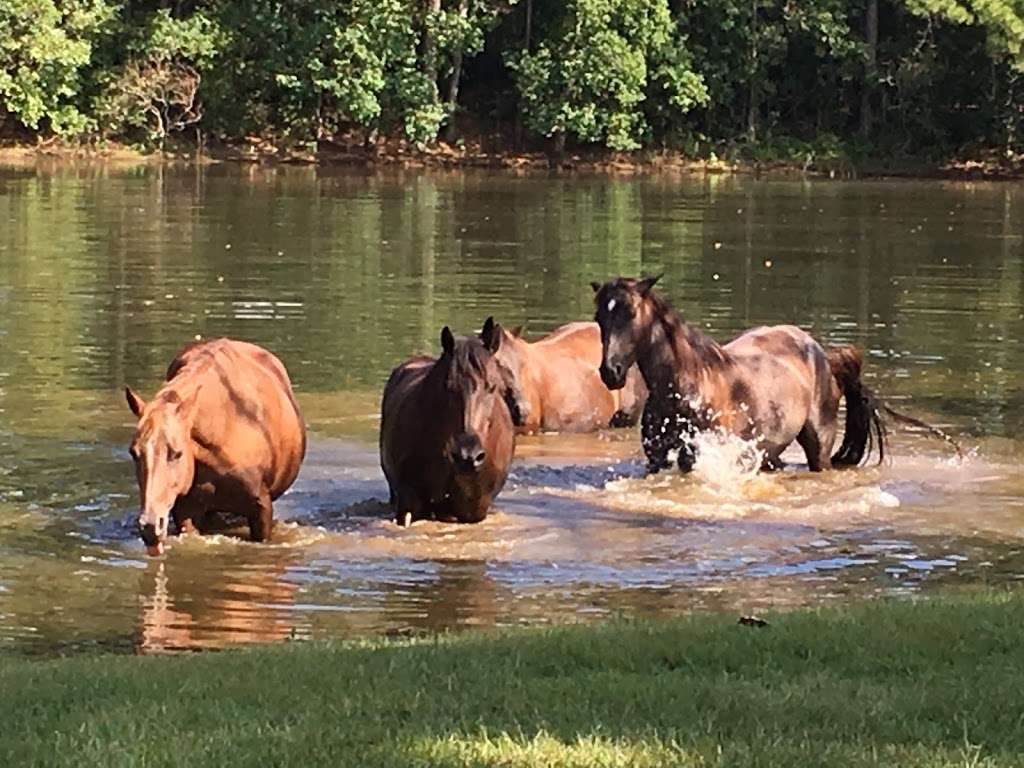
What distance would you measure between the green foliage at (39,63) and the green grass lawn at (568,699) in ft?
175

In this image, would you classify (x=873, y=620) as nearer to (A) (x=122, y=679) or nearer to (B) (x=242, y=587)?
(A) (x=122, y=679)

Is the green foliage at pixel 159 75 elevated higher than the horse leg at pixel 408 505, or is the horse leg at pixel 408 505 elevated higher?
the green foliage at pixel 159 75

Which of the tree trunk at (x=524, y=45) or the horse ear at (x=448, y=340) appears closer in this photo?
the horse ear at (x=448, y=340)

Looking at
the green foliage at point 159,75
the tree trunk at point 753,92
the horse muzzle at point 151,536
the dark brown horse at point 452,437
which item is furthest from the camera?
the tree trunk at point 753,92

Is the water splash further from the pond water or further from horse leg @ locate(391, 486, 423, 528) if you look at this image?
horse leg @ locate(391, 486, 423, 528)

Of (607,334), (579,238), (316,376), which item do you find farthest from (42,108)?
(607,334)

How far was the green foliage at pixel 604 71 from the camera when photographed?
61.8 metres

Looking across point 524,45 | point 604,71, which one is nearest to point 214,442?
point 604,71

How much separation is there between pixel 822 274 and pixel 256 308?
10.0m

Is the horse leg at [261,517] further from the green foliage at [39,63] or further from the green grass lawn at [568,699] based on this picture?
the green foliage at [39,63]

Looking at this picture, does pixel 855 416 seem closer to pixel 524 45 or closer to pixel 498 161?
pixel 498 161

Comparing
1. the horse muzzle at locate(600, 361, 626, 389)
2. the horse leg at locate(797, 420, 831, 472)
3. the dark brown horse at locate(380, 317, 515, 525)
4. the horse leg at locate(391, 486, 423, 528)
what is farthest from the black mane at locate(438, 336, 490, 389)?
the horse leg at locate(797, 420, 831, 472)

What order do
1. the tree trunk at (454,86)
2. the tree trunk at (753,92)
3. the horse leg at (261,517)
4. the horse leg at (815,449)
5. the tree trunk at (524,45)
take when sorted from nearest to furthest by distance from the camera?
the horse leg at (261,517) → the horse leg at (815,449) → the tree trunk at (454,86) → the tree trunk at (753,92) → the tree trunk at (524,45)

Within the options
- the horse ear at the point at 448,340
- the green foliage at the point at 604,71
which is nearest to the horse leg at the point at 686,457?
the horse ear at the point at 448,340
